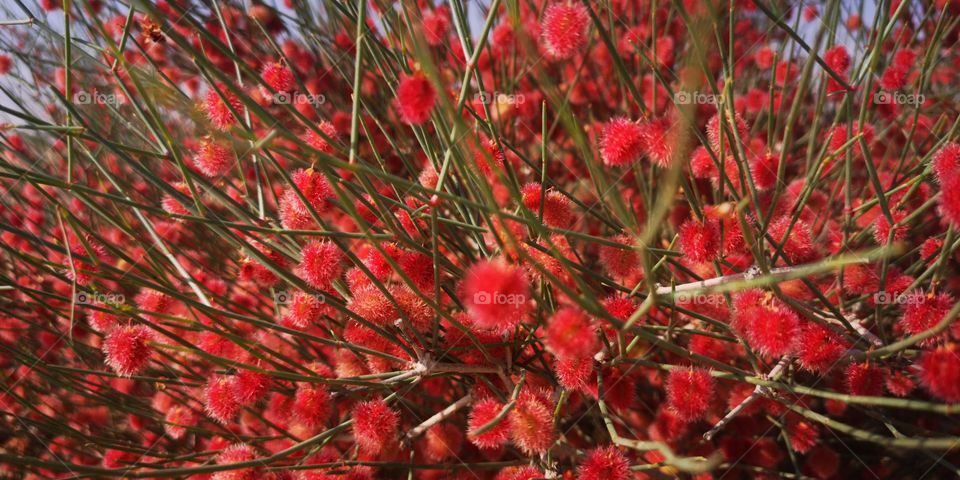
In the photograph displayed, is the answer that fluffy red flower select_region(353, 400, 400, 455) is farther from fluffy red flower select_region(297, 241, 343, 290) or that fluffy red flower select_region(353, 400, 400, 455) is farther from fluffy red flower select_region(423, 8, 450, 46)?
fluffy red flower select_region(423, 8, 450, 46)

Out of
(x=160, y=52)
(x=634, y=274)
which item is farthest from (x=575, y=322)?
(x=160, y=52)

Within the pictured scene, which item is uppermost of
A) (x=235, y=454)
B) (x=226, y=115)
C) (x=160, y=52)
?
(x=160, y=52)

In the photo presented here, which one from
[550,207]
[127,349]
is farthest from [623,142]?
[127,349]

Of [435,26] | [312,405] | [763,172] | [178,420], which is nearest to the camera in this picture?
[312,405]

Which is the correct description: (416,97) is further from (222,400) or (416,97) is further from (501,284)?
(222,400)

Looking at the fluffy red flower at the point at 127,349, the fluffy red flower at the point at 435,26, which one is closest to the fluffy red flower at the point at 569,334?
the fluffy red flower at the point at 127,349

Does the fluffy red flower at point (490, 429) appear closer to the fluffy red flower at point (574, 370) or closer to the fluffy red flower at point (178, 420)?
the fluffy red flower at point (574, 370)

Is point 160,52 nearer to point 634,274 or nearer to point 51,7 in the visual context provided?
point 51,7
